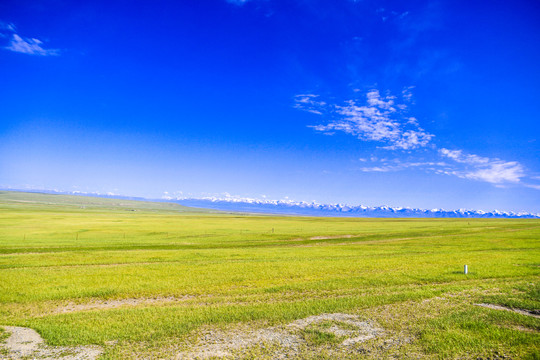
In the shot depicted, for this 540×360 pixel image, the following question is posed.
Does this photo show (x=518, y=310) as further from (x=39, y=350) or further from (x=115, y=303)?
(x=115, y=303)

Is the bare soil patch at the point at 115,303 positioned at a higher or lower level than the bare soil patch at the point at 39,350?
lower

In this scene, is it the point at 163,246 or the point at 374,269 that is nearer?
the point at 374,269

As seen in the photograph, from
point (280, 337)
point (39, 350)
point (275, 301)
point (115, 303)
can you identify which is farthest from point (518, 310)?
point (115, 303)

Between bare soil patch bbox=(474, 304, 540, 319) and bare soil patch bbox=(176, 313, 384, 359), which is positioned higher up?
bare soil patch bbox=(474, 304, 540, 319)

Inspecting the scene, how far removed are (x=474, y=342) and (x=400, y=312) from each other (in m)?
3.78

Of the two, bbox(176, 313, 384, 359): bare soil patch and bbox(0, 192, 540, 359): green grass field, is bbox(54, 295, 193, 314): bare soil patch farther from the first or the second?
bbox(176, 313, 384, 359): bare soil patch

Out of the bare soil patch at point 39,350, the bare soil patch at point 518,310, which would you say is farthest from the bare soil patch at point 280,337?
the bare soil patch at point 518,310

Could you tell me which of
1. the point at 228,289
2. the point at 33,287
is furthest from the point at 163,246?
the point at 228,289

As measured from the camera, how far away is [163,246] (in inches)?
1891

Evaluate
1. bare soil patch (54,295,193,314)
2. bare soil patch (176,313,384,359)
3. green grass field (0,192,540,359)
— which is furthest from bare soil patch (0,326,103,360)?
bare soil patch (54,295,193,314)

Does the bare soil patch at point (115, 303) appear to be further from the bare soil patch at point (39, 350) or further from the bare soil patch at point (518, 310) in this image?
the bare soil patch at point (518, 310)

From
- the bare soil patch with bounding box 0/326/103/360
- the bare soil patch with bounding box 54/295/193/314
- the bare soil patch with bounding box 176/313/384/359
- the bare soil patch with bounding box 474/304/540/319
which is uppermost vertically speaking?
the bare soil patch with bounding box 474/304/540/319

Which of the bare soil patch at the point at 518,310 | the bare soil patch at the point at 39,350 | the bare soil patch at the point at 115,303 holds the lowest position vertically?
the bare soil patch at the point at 115,303

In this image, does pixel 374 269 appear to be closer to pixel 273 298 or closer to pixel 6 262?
pixel 273 298
